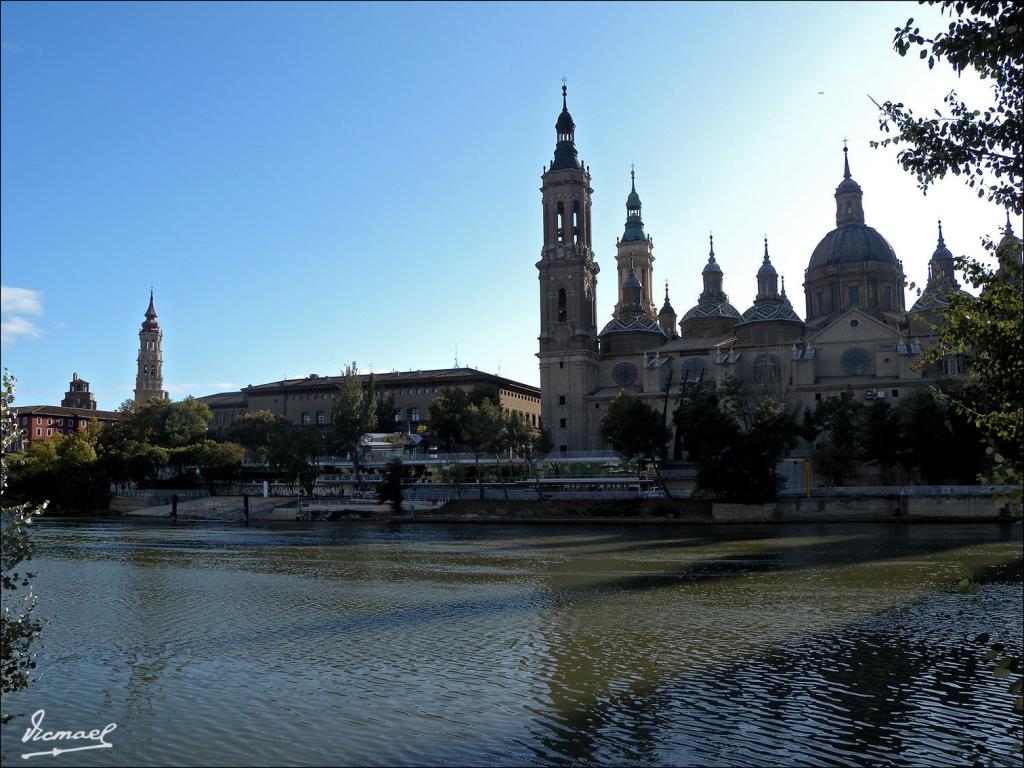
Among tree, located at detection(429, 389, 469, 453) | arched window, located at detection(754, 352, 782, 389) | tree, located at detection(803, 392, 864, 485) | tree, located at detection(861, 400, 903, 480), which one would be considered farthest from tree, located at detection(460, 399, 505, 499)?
tree, located at detection(861, 400, 903, 480)

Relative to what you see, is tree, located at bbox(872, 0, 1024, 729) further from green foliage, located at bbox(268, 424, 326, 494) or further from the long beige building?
the long beige building

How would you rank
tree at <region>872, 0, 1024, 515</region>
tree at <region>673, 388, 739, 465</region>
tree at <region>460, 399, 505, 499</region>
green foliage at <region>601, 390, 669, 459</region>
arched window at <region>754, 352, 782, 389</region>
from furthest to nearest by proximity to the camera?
arched window at <region>754, 352, 782, 389</region>, tree at <region>460, 399, 505, 499</region>, green foliage at <region>601, 390, 669, 459</region>, tree at <region>673, 388, 739, 465</region>, tree at <region>872, 0, 1024, 515</region>

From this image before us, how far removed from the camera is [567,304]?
84.1 metres

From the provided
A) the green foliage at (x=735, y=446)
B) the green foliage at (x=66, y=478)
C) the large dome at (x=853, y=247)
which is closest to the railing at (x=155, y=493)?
the green foliage at (x=66, y=478)

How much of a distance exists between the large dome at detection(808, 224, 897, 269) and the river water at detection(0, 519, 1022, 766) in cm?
5428

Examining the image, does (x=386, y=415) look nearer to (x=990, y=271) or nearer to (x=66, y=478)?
(x=66, y=478)

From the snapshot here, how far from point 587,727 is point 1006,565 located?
2287 centimetres

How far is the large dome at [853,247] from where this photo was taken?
267 feet

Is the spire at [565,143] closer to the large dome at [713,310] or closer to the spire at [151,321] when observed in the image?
the large dome at [713,310]

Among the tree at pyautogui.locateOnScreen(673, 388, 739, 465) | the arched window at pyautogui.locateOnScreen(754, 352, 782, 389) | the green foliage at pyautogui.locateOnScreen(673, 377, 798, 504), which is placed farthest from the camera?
the arched window at pyautogui.locateOnScreen(754, 352, 782, 389)

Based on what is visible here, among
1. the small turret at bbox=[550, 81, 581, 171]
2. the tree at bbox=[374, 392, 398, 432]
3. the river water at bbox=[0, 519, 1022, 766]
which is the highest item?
the small turret at bbox=[550, 81, 581, 171]

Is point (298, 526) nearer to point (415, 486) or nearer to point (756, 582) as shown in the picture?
point (415, 486)

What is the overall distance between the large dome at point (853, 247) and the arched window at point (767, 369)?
12.8 m

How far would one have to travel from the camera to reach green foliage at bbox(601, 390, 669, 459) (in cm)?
6412
